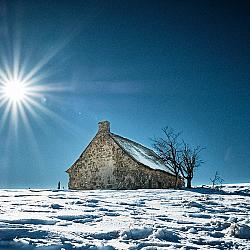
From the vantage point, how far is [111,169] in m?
20.4

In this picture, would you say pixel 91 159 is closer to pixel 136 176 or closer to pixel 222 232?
pixel 136 176

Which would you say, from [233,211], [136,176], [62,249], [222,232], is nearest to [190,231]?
[222,232]

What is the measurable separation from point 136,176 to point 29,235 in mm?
17053

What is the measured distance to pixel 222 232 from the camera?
3207mm

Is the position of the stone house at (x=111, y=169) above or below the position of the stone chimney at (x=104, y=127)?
below

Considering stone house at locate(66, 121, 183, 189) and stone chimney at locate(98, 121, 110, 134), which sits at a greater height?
stone chimney at locate(98, 121, 110, 134)

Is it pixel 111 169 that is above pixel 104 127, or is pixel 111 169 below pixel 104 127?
below

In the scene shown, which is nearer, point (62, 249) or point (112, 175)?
point (62, 249)

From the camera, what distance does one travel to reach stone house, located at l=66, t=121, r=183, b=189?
64.0ft

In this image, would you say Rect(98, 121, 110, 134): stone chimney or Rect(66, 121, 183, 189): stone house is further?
Rect(98, 121, 110, 134): stone chimney

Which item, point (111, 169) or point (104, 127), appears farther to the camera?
point (104, 127)

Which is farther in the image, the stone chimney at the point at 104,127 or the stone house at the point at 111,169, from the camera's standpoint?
the stone chimney at the point at 104,127

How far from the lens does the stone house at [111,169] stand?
64.0 ft

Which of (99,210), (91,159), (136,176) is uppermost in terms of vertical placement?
(91,159)
